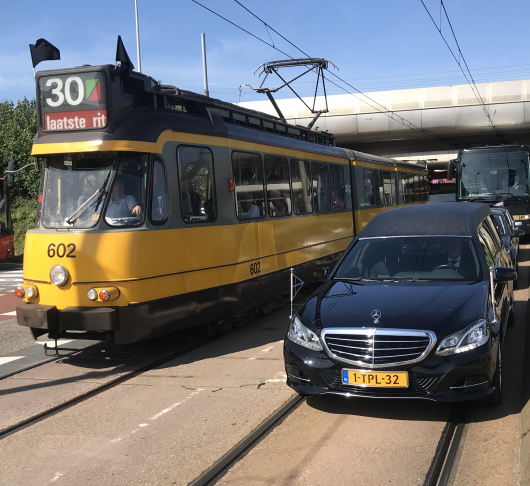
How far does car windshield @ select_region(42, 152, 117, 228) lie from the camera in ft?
25.0

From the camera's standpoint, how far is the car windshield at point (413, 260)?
6.64 meters

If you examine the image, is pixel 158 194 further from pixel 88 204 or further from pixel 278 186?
pixel 278 186

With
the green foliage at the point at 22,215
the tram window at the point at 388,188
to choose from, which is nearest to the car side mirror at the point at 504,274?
the tram window at the point at 388,188

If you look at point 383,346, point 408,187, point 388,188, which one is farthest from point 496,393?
point 408,187

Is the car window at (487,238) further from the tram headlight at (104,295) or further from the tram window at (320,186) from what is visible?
the tram window at (320,186)

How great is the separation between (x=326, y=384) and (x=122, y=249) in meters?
3.04

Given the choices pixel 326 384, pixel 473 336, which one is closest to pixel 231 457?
pixel 326 384

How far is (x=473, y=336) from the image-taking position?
5367mm

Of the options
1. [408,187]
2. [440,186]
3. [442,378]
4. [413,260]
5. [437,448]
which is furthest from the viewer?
[440,186]

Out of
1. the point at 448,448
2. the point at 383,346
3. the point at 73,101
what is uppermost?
the point at 73,101

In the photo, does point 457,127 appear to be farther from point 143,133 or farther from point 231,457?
point 231,457

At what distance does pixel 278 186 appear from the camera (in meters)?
11.1

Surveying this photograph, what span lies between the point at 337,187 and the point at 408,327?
9.62m

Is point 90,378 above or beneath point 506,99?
beneath
